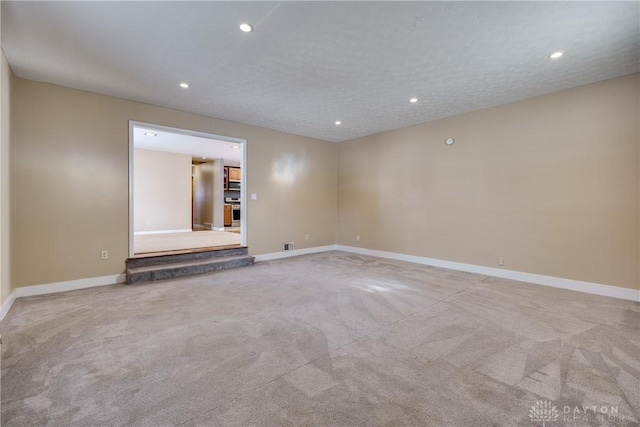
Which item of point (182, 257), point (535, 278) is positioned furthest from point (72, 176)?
point (535, 278)

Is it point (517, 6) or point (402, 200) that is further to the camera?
point (402, 200)

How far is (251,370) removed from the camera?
1980 mm

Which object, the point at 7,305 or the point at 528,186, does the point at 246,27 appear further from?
the point at 528,186

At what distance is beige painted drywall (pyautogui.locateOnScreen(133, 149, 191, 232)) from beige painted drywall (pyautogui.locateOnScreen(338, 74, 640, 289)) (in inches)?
252

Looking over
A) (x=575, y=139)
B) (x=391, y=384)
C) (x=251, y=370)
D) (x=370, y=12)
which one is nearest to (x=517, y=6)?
(x=370, y=12)

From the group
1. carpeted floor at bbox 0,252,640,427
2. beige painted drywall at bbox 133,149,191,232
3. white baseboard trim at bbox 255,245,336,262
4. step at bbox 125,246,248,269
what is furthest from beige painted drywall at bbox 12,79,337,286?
beige painted drywall at bbox 133,149,191,232

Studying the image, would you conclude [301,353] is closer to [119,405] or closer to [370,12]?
[119,405]

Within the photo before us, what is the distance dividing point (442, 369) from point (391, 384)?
45cm

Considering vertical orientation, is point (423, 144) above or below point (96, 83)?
below

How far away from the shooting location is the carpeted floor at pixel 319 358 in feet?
5.22

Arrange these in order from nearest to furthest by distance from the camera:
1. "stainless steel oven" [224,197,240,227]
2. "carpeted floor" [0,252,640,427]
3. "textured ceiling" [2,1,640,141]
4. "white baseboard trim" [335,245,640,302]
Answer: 1. "carpeted floor" [0,252,640,427]
2. "textured ceiling" [2,1,640,141]
3. "white baseboard trim" [335,245,640,302]
4. "stainless steel oven" [224,197,240,227]

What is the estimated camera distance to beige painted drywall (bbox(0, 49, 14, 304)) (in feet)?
9.63

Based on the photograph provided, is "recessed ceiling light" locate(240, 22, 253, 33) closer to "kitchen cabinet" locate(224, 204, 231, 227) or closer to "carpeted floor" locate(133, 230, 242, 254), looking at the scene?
"carpeted floor" locate(133, 230, 242, 254)

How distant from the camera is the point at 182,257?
192 inches
